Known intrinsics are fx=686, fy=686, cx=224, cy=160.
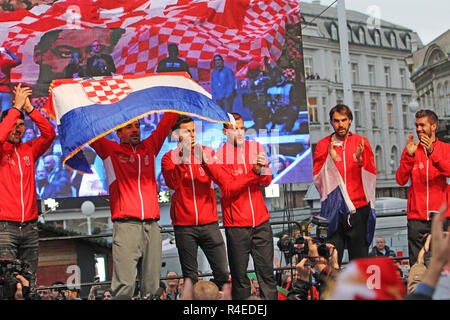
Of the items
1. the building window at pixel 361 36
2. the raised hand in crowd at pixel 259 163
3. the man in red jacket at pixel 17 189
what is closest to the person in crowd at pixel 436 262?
the raised hand in crowd at pixel 259 163

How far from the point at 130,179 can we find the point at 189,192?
0.65m

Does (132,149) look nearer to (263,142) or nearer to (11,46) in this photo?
(263,142)

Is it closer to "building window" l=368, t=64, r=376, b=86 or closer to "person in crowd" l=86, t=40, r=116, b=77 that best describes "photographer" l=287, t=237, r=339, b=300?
"person in crowd" l=86, t=40, r=116, b=77

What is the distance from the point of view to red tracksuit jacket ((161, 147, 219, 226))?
6250 mm

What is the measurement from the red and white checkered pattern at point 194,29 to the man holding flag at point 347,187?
7.19ft

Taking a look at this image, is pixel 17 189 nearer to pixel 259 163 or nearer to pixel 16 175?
pixel 16 175

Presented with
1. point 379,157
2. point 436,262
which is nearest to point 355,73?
point 379,157

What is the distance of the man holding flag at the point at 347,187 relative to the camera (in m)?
6.47

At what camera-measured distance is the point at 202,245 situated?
6.33m

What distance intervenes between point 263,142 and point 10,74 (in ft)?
10.3

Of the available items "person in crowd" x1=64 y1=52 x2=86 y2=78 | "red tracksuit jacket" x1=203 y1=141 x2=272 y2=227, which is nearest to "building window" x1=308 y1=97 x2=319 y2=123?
"person in crowd" x1=64 y1=52 x2=86 y2=78

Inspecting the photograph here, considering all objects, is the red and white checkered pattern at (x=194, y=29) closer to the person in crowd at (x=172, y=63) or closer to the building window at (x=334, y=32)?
the person in crowd at (x=172, y=63)

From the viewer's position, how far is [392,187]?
152 feet
